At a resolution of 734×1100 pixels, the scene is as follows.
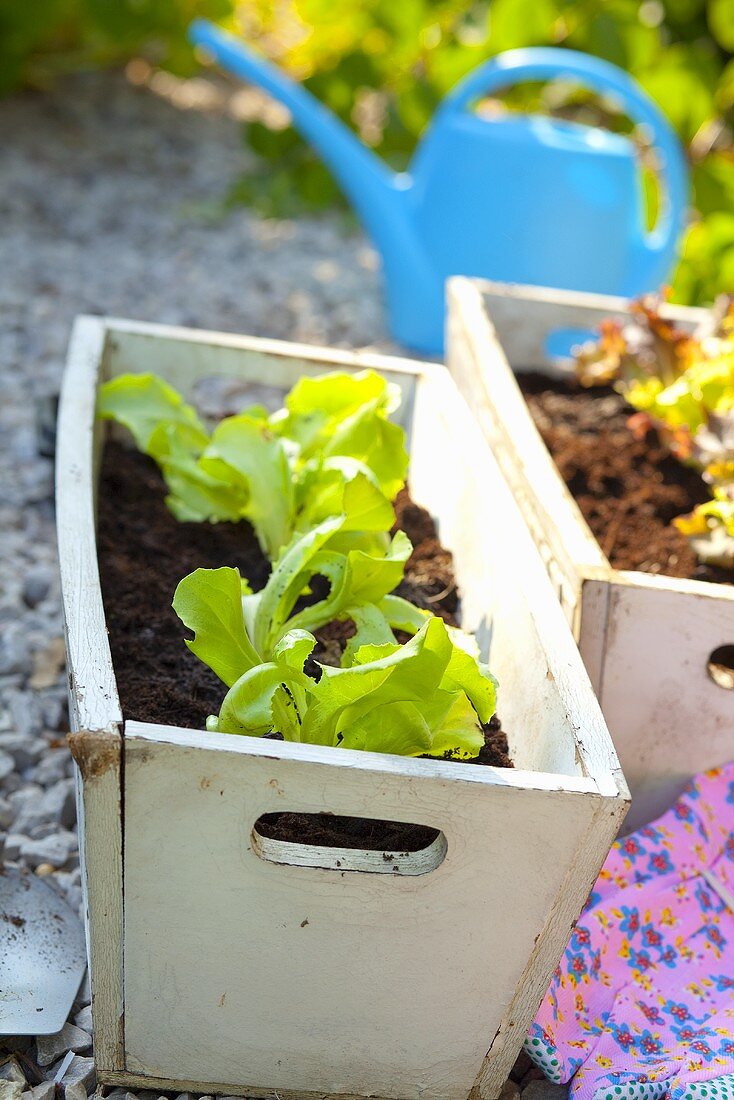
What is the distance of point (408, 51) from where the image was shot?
10.1 ft

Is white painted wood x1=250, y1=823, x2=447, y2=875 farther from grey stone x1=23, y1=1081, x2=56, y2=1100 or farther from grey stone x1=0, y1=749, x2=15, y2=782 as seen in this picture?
grey stone x1=0, y1=749, x2=15, y2=782

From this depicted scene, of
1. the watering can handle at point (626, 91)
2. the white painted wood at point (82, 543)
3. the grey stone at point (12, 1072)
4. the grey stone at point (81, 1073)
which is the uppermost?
the watering can handle at point (626, 91)

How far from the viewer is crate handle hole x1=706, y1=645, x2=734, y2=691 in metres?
1.29

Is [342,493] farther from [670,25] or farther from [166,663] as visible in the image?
[670,25]

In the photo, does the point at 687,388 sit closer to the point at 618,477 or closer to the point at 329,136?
the point at 618,477

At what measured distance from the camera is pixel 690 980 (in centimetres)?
118

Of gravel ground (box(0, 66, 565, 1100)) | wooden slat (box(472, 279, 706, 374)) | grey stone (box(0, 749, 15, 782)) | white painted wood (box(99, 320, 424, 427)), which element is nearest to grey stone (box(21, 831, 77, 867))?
gravel ground (box(0, 66, 565, 1100))

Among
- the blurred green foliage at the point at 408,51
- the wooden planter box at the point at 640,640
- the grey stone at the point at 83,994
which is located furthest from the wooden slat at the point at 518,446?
the blurred green foliage at the point at 408,51

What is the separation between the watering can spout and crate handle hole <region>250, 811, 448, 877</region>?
64.1 inches

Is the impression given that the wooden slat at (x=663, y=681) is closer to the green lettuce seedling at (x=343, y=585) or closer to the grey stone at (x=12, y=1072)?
the green lettuce seedling at (x=343, y=585)

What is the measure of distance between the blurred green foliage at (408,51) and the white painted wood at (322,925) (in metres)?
2.38

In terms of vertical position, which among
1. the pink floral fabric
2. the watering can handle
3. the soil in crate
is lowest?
the pink floral fabric

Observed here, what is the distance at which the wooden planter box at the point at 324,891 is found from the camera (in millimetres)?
842

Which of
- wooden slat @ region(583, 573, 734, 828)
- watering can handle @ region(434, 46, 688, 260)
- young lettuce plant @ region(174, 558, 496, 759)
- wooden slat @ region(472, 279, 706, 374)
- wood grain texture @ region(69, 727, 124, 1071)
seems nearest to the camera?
wood grain texture @ region(69, 727, 124, 1071)
